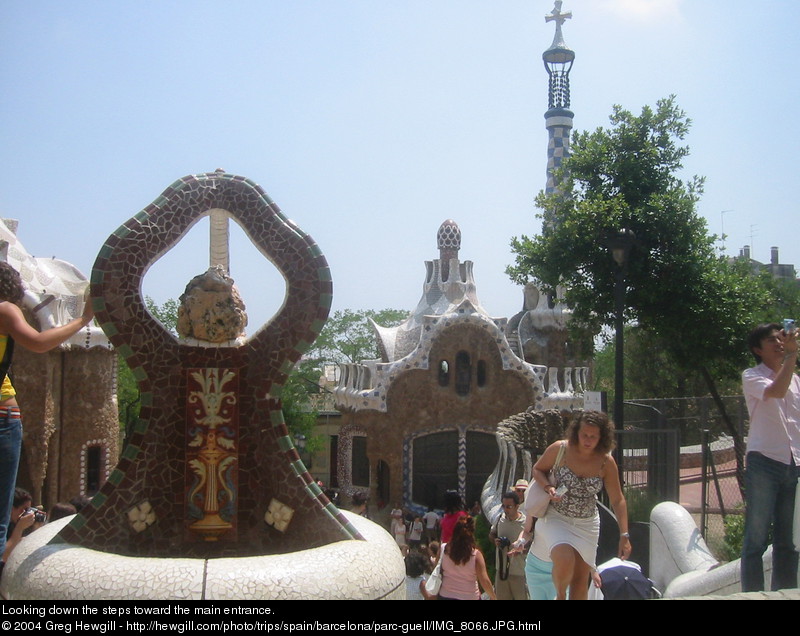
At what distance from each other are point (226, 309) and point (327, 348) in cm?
2773

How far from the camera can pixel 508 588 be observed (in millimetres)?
6078

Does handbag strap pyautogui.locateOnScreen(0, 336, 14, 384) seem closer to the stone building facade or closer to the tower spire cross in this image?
the stone building facade

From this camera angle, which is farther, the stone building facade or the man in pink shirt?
the stone building facade

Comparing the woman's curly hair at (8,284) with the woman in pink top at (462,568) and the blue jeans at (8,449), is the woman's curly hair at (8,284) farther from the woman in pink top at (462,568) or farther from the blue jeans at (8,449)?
the woman in pink top at (462,568)

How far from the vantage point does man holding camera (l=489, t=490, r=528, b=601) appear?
19.9 ft

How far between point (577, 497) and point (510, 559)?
7.12 ft

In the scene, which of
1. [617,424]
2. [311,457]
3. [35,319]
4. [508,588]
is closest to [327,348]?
[311,457]

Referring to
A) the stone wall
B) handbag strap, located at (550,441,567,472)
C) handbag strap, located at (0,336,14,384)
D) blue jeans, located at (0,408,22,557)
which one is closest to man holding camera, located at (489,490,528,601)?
handbag strap, located at (550,441,567,472)

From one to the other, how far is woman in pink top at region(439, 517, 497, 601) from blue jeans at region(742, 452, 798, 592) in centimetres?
135

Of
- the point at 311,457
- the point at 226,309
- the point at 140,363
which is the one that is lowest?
the point at 311,457

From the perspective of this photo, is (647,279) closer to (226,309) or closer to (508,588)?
(508,588)

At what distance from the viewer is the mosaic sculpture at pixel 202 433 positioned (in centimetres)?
504

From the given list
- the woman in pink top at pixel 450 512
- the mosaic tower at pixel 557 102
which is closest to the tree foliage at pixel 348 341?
the mosaic tower at pixel 557 102

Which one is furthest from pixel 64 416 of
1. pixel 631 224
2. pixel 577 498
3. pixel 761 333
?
pixel 761 333
